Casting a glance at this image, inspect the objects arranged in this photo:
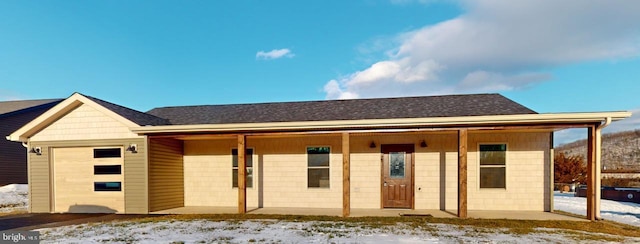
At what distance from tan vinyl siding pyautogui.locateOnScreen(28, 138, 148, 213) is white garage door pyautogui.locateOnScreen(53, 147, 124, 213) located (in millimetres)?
179

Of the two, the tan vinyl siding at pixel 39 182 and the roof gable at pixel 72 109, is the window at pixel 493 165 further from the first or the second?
the tan vinyl siding at pixel 39 182

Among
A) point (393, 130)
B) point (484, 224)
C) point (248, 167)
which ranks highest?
point (393, 130)

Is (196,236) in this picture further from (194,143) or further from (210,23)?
(210,23)

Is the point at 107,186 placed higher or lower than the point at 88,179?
lower

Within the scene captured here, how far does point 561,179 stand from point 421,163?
1839cm

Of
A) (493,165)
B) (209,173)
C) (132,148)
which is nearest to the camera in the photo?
(132,148)

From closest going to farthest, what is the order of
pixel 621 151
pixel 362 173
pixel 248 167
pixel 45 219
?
pixel 45 219 < pixel 362 173 < pixel 248 167 < pixel 621 151

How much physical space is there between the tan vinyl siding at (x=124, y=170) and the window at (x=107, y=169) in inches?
12.7

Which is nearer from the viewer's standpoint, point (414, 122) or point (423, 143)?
point (414, 122)

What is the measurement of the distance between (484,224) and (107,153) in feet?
32.3

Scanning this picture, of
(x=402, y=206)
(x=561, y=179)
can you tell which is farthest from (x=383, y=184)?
(x=561, y=179)

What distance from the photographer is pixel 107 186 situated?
9125 millimetres

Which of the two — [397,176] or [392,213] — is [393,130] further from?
[392,213]

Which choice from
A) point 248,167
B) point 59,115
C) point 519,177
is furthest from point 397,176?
point 59,115
